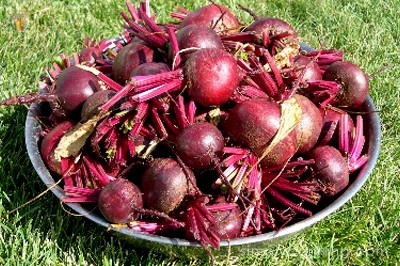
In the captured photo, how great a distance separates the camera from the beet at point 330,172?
101 inches

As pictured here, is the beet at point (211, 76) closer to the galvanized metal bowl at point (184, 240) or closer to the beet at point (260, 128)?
the beet at point (260, 128)

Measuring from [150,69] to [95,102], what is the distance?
1.05 ft

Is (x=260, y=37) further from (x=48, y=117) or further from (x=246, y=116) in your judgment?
(x=48, y=117)

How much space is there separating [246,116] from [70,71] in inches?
41.2

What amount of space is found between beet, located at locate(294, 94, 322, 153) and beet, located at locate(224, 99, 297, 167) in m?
0.10

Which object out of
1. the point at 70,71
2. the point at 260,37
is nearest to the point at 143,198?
A: the point at 70,71

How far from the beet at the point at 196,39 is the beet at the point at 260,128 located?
378 mm

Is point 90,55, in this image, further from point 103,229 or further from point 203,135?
point 203,135

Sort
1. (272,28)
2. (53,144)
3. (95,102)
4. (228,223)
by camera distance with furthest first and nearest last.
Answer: (272,28) < (53,144) < (95,102) < (228,223)

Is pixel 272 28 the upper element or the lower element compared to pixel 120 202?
upper

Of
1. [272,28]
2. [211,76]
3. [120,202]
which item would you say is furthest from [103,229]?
[272,28]

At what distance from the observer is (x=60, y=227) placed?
2.72 meters

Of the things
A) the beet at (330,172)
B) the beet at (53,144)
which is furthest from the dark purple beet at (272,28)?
the beet at (53,144)

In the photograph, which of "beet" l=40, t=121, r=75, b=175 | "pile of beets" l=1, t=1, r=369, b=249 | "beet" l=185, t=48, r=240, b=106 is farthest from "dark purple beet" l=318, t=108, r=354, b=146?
"beet" l=40, t=121, r=75, b=175
